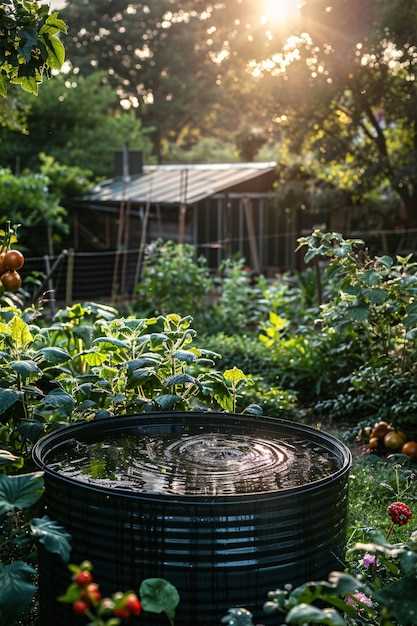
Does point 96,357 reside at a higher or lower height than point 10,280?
lower

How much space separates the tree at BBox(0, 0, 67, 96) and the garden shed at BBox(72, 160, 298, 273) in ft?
37.9

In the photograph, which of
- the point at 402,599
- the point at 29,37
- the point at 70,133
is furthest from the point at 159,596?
the point at 70,133

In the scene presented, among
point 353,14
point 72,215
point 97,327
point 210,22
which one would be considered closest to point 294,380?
point 97,327

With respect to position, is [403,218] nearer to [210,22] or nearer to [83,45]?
[210,22]

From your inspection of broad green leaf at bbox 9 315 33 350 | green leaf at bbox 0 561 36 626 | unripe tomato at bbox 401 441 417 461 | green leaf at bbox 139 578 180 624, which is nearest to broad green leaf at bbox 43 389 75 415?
broad green leaf at bbox 9 315 33 350

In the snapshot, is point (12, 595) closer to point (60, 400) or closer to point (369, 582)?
point (60, 400)

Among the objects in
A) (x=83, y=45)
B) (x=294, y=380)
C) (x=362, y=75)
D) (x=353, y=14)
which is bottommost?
(x=294, y=380)

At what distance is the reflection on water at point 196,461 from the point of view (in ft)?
8.73

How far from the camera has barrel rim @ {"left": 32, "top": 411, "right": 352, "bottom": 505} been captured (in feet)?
7.52

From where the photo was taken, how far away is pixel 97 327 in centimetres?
Result: 441

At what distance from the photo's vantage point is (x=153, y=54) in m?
31.8

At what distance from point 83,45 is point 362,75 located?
19774 millimetres

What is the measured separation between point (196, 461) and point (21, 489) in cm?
77

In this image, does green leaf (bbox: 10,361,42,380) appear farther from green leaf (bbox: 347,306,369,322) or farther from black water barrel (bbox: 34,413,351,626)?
green leaf (bbox: 347,306,369,322)
